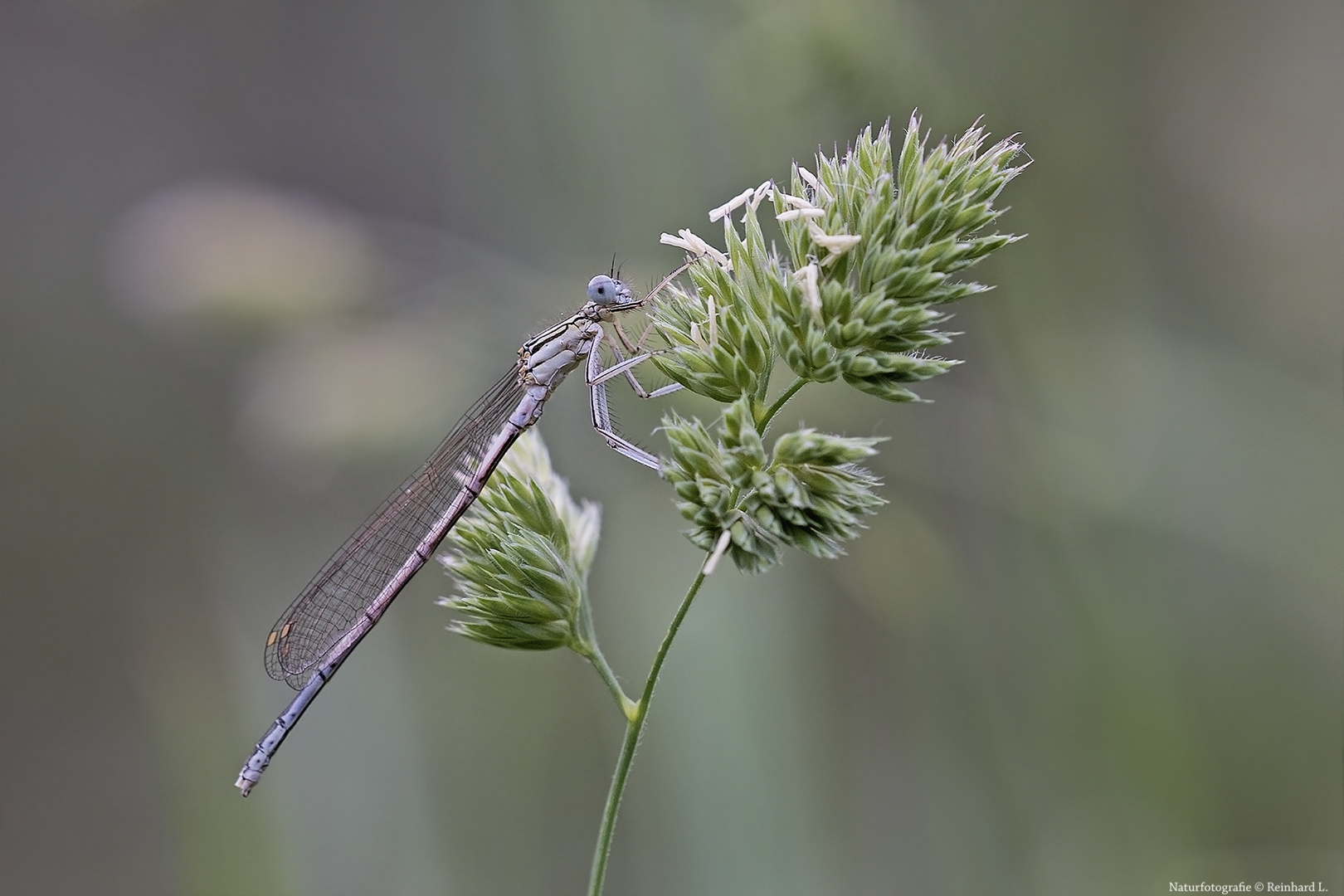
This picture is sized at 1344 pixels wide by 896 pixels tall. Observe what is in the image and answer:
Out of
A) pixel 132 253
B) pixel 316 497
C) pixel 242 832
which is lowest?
pixel 242 832

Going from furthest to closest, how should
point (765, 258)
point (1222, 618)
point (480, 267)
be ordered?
point (480, 267) < point (1222, 618) < point (765, 258)

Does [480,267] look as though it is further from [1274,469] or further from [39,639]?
[39,639]

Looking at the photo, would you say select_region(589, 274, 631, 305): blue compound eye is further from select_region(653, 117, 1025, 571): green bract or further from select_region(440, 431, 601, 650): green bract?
select_region(653, 117, 1025, 571): green bract

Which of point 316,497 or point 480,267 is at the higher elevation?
point 480,267

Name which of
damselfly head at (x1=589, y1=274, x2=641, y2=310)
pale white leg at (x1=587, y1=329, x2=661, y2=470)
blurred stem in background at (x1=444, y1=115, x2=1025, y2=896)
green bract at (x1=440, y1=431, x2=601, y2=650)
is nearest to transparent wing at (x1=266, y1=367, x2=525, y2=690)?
pale white leg at (x1=587, y1=329, x2=661, y2=470)

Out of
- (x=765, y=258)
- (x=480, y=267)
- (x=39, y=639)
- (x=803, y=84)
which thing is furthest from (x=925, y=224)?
(x=39, y=639)

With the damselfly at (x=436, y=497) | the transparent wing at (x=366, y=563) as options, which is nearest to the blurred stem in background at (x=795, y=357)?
the damselfly at (x=436, y=497)
